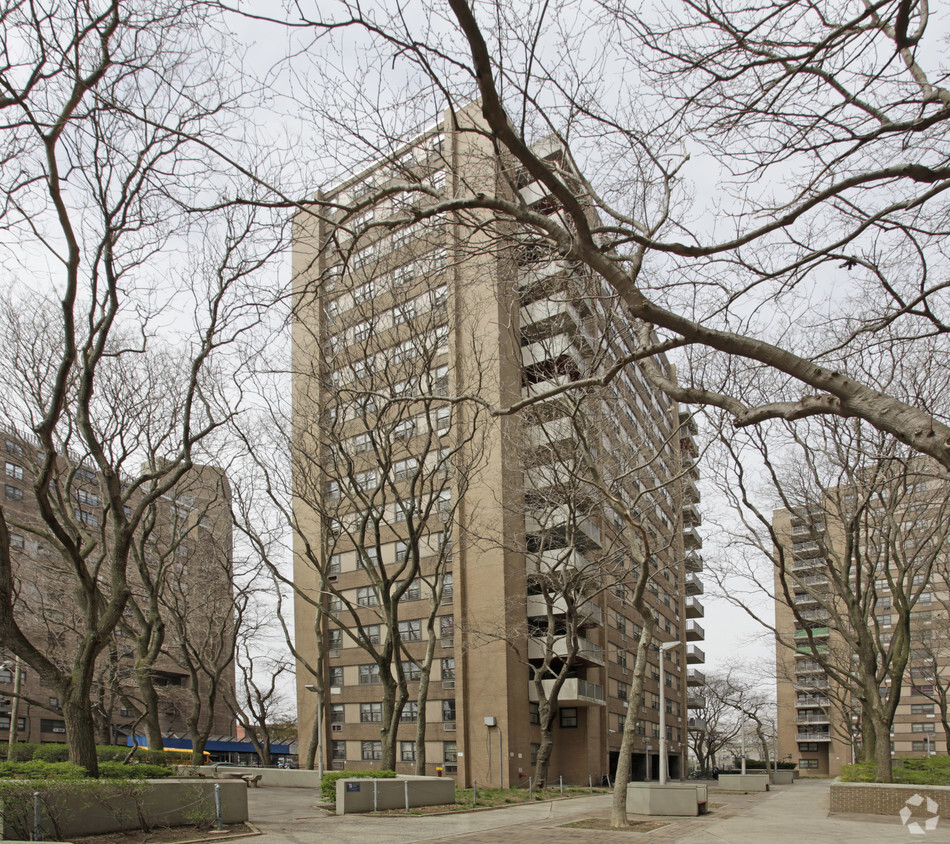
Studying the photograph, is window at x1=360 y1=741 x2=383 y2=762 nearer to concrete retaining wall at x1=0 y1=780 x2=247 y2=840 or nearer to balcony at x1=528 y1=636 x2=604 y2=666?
balcony at x1=528 y1=636 x2=604 y2=666

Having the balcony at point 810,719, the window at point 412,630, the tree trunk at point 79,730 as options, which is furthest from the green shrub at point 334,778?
the balcony at point 810,719

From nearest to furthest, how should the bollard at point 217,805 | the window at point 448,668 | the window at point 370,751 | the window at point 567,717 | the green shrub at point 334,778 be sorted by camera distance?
the bollard at point 217,805, the green shrub at point 334,778, the window at point 448,668, the window at point 567,717, the window at point 370,751

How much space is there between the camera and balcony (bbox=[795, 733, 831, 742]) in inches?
3351

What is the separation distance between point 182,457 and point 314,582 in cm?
3094

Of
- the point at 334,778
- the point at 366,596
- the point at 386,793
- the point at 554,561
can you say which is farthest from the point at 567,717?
the point at 386,793

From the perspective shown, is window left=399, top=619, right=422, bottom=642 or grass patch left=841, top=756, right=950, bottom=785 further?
window left=399, top=619, right=422, bottom=642

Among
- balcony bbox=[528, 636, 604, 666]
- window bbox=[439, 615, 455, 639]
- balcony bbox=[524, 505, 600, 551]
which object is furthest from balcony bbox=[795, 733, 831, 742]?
window bbox=[439, 615, 455, 639]

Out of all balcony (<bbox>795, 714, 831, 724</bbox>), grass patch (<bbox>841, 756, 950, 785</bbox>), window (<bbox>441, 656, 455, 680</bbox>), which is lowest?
balcony (<bbox>795, 714, 831, 724</bbox>)

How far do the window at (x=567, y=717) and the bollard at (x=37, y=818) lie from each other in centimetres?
3381

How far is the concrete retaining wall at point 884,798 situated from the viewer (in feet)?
70.7

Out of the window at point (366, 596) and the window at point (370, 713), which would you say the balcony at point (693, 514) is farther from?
the window at point (370, 713)

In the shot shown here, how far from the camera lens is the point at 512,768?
36.7m

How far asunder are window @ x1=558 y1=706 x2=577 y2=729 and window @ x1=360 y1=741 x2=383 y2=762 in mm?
9830

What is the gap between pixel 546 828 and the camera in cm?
1680
